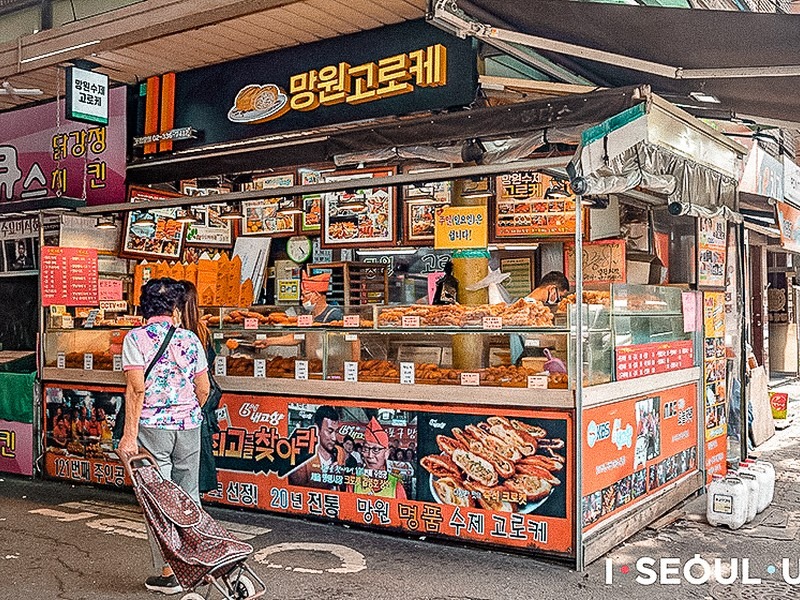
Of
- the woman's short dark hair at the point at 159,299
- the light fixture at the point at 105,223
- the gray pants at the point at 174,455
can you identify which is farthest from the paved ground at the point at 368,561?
the light fixture at the point at 105,223

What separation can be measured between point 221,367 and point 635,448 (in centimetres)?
359

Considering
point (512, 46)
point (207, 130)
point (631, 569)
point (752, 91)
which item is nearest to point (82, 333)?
point (207, 130)

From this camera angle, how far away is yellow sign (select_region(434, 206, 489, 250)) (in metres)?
6.83

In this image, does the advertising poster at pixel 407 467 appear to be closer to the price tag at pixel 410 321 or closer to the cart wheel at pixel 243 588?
the price tag at pixel 410 321

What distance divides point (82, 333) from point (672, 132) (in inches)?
235

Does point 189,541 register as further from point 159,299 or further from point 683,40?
point 683,40

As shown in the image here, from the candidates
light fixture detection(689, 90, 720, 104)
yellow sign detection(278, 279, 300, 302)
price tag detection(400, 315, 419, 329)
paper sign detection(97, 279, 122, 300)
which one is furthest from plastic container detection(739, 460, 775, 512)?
paper sign detection(97, 279, 122, 300)

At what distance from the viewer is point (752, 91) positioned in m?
6.84

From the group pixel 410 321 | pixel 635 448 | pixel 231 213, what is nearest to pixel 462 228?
pixel 410 321

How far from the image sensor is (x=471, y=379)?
6.39 metres

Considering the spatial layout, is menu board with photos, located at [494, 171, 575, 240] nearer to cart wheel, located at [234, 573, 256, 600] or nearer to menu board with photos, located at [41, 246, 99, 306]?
menu board with photos, located at [41, 246, 99, 306]

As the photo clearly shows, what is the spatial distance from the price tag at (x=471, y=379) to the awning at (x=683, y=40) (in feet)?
8.05

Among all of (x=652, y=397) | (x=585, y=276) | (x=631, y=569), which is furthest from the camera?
(x=585, y=276)

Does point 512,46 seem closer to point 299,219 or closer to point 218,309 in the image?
point 218,309
